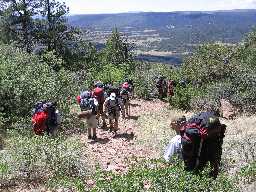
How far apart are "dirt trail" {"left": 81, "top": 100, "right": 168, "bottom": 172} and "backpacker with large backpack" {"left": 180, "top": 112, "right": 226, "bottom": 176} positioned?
8.72 feet

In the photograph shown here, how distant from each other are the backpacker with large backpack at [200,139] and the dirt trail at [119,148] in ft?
8.72

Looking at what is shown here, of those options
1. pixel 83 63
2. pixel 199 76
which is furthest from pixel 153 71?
pixel 83 63

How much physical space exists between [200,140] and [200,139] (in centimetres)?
2

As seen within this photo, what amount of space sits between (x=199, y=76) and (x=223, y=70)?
6.09ft

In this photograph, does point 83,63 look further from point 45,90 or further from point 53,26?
point 45,90

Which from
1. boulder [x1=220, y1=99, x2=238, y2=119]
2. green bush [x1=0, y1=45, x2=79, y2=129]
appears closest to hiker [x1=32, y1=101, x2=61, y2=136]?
green bush [x1=0, y1=45, x2=79, y2=129]

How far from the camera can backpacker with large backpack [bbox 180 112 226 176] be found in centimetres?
690

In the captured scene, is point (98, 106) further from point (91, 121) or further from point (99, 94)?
point (91, 121)

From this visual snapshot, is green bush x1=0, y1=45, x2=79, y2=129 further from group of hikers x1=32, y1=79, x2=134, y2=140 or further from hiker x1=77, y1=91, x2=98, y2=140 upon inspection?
hiker x1=77, y1=91, x2=98, y2=140

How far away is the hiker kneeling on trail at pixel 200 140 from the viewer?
272 inches

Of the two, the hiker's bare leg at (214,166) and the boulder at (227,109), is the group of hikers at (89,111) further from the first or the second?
the boulder at (227,109)

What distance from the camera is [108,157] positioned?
1223cm

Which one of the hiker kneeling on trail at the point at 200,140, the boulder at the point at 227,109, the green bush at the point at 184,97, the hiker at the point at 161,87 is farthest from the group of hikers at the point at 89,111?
the hiker at the point at 161,87

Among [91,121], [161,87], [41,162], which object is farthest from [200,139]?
[161,87]
